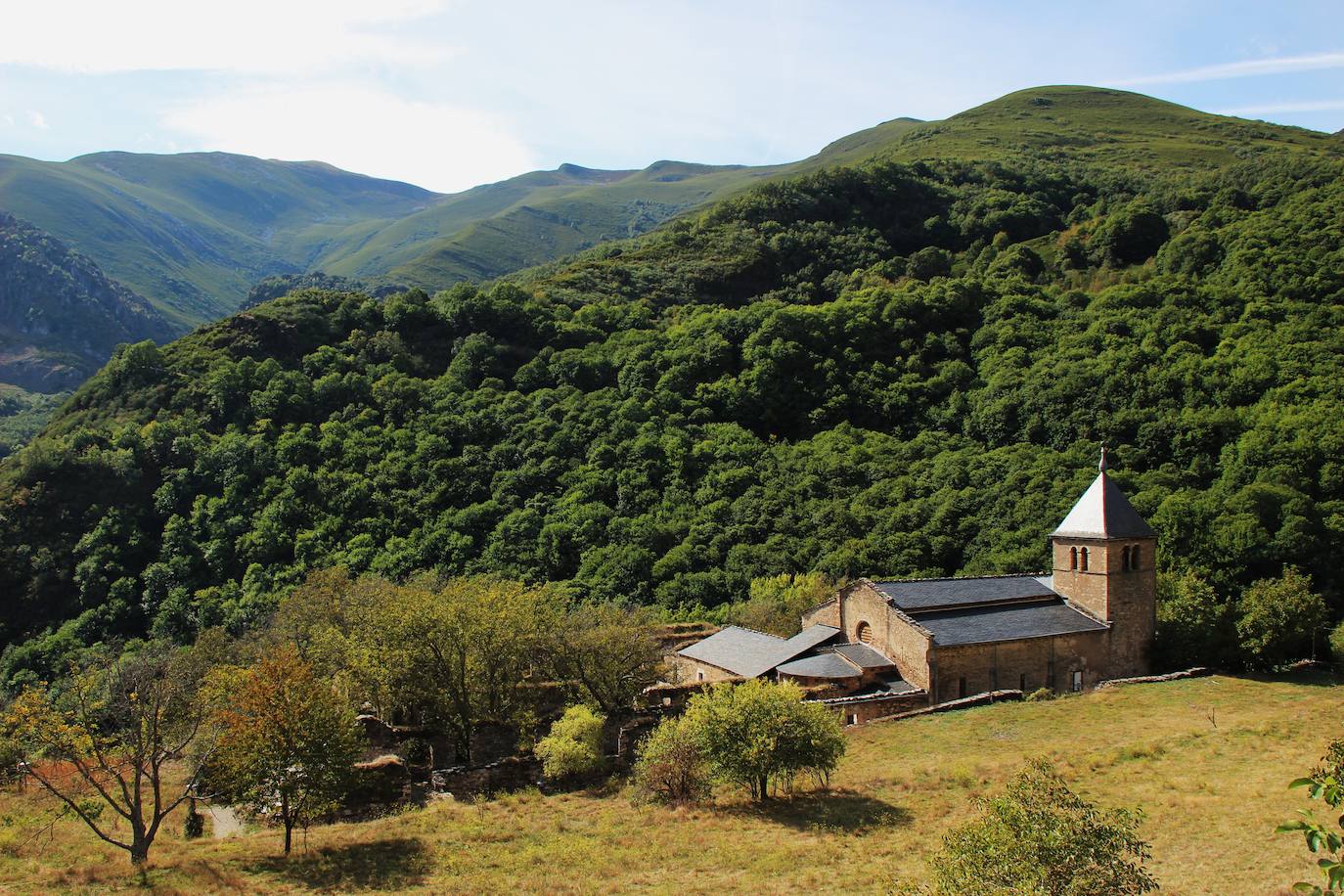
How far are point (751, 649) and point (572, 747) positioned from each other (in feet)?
32.7

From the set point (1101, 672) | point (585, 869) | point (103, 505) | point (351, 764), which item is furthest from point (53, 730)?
point (103, 505)

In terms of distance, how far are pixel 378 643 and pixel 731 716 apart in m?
13.8

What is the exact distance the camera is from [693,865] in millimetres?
19062

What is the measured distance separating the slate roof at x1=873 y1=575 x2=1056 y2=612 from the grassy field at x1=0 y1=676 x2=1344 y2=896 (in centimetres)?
512

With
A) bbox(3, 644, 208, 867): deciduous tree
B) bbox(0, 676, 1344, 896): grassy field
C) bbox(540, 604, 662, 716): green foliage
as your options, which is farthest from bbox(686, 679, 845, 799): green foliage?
Result: bbox(3, 644, 208, 867): deciduous tree

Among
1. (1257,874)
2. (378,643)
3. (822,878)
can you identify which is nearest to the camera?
(1257,874)

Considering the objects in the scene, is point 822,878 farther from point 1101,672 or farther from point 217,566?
point 217,566

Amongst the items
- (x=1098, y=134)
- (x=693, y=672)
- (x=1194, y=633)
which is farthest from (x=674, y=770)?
(x=1098, y=134)

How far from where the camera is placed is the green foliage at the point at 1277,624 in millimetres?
33000

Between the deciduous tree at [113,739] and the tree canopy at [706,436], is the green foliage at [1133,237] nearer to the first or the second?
the tree canopy at [706,436]

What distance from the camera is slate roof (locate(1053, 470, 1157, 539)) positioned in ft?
110

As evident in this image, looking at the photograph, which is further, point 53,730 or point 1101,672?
point 1101,672

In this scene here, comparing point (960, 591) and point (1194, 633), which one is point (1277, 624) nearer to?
point (1194, 633)

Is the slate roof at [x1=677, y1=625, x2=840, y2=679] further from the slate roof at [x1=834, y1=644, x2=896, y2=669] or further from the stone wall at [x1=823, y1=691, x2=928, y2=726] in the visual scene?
the stone wall at [x1=823, y1=691, x2=928, y2=726]
